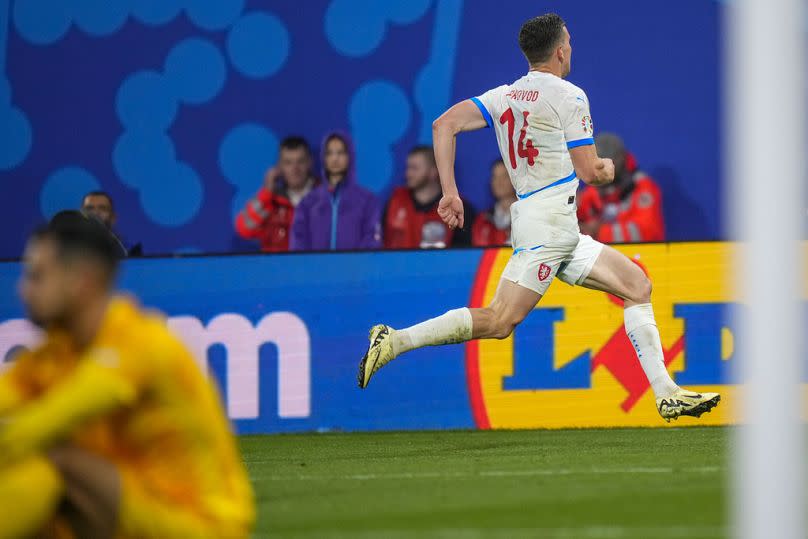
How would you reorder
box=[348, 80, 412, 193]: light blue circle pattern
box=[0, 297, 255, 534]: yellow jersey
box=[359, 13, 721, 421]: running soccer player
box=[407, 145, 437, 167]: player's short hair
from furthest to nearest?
box=[348, 80, 412, 193]: light blue circle pattern < box=[407, 145, 437, 167]: player's short hair < box=[359, 13, 721, 421]: running soccer player < box=[0, 297, 255, 534]: yellow jersey

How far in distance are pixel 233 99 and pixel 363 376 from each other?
617cm

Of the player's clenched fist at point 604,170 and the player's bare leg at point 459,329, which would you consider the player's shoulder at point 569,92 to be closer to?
the player's clenched fist at point 604,170

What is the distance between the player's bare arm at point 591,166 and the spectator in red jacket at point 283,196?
4.49 meters

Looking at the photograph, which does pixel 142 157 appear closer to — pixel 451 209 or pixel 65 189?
pixel 65 189

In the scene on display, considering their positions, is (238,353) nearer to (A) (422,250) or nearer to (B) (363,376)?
(A) (422,250)

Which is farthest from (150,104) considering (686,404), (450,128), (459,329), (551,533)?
(551,533)

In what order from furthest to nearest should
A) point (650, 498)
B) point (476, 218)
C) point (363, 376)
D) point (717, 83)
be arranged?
point (717, 83) → point (476, 218) → point (363, 376) → point (650, 498)

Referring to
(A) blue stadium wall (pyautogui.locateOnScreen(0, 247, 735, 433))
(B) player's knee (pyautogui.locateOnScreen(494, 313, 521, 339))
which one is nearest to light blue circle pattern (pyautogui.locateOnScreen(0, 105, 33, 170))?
(A) blue stadium wall (pyautogui.locateOnScreen(0, 247, 735, 433))

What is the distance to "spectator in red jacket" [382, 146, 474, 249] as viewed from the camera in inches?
439

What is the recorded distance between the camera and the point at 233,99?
13.2 m

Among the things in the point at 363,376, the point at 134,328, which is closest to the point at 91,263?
the point at 134,328

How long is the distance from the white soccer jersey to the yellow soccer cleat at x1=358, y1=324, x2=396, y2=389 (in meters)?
1.10

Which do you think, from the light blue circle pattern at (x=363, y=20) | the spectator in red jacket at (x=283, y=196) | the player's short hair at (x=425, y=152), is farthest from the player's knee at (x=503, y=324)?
the light blue circle pattern at (x=363, y=20)

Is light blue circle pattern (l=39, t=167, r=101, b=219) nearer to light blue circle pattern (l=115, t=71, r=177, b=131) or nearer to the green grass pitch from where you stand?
light blue circle pattern (l=115, t=71, r=177, b=131)
